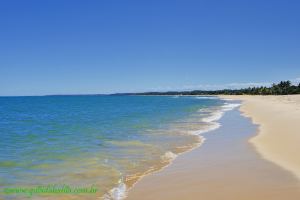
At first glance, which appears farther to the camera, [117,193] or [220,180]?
[220,180]

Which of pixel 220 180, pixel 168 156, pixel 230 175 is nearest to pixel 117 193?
pixel 220 180

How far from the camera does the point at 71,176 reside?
10.4 m

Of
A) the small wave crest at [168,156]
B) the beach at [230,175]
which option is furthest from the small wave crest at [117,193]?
the small wave crest at [168,156]

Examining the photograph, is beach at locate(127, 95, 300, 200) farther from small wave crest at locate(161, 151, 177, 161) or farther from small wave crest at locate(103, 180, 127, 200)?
small wave crest at locate(161, 151, 177, 161)

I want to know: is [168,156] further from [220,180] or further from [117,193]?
[117,193]

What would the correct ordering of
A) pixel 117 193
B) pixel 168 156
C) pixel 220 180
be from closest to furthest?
pixel 117 193 → pixel 220 180 → pixel 168 156

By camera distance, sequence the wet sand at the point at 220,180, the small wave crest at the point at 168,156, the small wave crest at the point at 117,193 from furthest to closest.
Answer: the small wave crest at the point at 168,156 < the small wave crest at the point at 117,193 < the wet sand at the point at 220,180

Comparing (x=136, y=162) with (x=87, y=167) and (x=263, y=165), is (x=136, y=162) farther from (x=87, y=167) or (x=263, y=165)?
(x=263, y=165)

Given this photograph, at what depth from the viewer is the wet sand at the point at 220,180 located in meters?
7.92

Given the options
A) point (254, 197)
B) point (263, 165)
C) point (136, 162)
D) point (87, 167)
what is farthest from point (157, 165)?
point (254, 197)

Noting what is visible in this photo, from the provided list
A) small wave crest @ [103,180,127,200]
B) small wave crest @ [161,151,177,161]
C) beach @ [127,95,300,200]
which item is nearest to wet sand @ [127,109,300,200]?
beach @ [127,95,300,200]

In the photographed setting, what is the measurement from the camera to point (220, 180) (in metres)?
9.24

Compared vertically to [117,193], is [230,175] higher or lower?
higher

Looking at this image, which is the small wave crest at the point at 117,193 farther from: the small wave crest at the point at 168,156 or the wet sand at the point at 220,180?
the small wave crest at the point at 168,156
